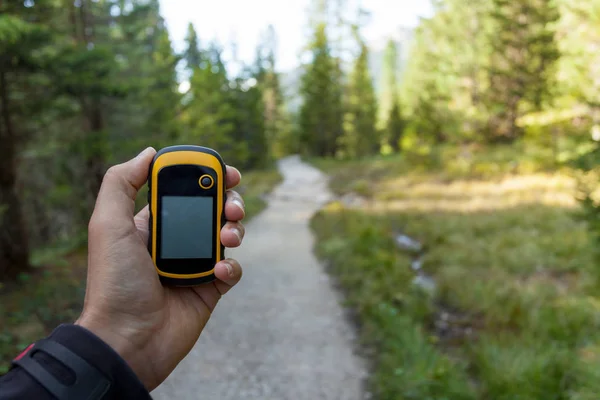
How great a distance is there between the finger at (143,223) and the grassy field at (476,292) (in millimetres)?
3110

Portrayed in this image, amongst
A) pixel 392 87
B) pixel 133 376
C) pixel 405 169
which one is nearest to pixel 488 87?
pixel 405 169

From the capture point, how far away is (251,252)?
10516mm

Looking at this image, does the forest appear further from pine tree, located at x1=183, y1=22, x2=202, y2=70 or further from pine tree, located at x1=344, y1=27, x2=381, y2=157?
pine tree, located at x1=344, y1=27, x2=381, y2=157

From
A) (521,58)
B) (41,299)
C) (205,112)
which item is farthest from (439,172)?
(41,299)

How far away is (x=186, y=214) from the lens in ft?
6.95

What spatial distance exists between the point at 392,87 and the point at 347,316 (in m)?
55.1

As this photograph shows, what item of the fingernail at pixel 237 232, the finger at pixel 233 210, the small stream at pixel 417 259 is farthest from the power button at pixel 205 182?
the small stream at pixel 417 259

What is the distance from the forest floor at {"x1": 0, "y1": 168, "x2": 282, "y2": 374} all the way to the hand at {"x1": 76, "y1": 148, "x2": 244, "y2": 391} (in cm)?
304

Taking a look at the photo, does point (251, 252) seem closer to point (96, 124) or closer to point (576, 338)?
point (96, 124)

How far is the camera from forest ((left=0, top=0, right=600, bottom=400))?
4.89m

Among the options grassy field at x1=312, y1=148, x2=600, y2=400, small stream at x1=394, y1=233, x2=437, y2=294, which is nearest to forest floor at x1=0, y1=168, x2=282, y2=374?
grassy field at x1=312, y1=148, x2=600, y2=400

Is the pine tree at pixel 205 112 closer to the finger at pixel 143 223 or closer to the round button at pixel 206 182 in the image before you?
the finger at pixel 143 223

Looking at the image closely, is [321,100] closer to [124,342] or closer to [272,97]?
[272,97]

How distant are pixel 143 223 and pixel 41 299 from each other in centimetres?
→ 485
